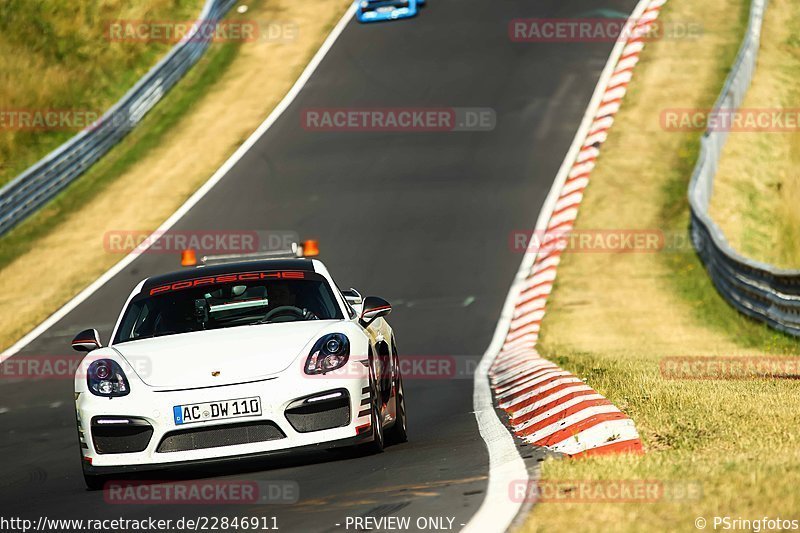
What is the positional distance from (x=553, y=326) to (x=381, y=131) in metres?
8.87

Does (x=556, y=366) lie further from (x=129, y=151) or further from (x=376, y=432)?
(x=129, y=151)

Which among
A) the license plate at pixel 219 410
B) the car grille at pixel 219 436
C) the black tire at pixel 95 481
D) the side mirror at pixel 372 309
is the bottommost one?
the black tire at pixel 95 481

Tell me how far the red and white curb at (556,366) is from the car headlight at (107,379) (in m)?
2.43

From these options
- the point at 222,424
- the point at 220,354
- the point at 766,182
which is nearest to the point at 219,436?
the point at 222,424

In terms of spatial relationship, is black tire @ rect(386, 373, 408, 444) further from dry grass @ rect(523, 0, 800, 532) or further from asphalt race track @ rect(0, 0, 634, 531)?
dry grass @ rect(523, 0, 800, 532)

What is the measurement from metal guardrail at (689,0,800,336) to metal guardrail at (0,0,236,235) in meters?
11.3

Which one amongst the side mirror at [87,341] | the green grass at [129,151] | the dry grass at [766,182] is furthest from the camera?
the green grass at [129,151]

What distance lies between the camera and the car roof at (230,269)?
9.16 meters

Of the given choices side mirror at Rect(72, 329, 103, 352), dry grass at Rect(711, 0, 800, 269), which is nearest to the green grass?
dry grass at Rect(711, 0, 800, 269)

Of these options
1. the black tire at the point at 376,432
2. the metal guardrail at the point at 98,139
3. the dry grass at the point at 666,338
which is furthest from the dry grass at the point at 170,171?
the black tire at the point at 376,432

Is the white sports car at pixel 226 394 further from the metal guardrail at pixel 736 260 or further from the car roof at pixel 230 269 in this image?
the metal guardrail at pixel 736 260

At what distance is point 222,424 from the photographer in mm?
7383

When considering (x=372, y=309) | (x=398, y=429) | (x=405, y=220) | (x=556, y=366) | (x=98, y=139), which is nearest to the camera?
(x=372, y=309)

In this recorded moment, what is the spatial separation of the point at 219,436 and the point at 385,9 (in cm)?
2325
